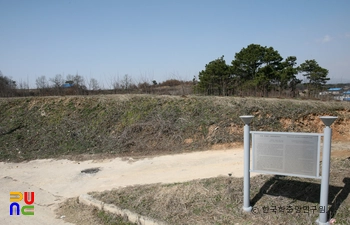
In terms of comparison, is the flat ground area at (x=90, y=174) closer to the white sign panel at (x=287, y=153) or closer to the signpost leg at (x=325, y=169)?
the white sign panel at (x=287, y=153)

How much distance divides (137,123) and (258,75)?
42.6ft

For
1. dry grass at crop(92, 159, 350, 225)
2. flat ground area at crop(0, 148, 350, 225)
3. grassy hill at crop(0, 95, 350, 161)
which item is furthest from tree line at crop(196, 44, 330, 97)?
dry grass at crop(92, 159, 350, 225)

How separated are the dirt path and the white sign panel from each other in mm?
2593

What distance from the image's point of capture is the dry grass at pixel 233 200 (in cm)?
420

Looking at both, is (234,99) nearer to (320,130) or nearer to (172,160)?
(320,130)

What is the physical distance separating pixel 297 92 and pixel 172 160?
47.2 feet

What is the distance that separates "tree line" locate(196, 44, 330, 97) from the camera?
63.2ft

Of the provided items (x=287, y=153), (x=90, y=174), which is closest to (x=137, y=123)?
(x=90, y=174)

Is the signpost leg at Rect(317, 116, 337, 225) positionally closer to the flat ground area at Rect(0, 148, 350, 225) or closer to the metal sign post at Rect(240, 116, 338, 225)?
the metal sign post at Rect(240, 116, 338, 225)

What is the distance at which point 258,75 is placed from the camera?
20.6 metres

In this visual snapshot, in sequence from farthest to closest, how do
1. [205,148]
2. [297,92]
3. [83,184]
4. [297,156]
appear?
[297,92], [205,148], [83,184], [297,156]

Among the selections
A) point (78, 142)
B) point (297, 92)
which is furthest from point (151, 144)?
point (297, 92)

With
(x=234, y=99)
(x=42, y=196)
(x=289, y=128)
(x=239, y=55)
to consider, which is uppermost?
(x=239, y=55)

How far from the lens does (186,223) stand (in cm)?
413
